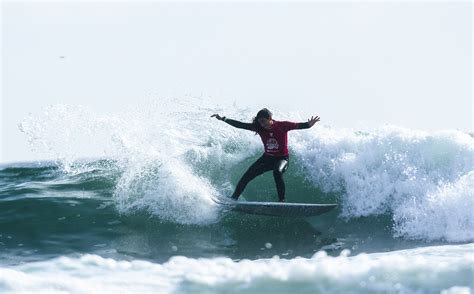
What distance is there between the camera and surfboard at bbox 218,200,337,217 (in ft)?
31.9

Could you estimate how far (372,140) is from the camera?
12.3m

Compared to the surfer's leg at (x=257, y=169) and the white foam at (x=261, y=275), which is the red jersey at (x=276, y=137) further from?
the white foam at (x=261, y=275)

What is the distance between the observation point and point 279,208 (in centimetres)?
971

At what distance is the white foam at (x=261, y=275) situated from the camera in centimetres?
622

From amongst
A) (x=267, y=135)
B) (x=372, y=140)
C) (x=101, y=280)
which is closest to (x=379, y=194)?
(x=372, y=140)

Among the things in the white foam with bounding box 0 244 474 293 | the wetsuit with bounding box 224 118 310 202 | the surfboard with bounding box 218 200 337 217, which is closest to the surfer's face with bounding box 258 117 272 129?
the wetsuit with bounding box 224 118 310 202

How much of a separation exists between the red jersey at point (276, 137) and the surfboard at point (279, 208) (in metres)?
0.95

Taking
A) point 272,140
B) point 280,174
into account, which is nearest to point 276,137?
point 272,140

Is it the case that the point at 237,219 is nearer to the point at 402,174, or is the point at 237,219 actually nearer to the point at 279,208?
the point at 279,208

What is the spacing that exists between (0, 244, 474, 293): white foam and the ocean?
23 millimetres

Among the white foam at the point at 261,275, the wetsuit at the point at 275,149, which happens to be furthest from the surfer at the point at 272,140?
the white foam at the point at 261,275

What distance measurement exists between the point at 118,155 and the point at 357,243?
20.1 feet

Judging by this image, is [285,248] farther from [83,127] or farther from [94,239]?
[83,127]

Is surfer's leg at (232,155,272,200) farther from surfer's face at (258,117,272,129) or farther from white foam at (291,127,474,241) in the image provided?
white foam at (291,127,474,241)
